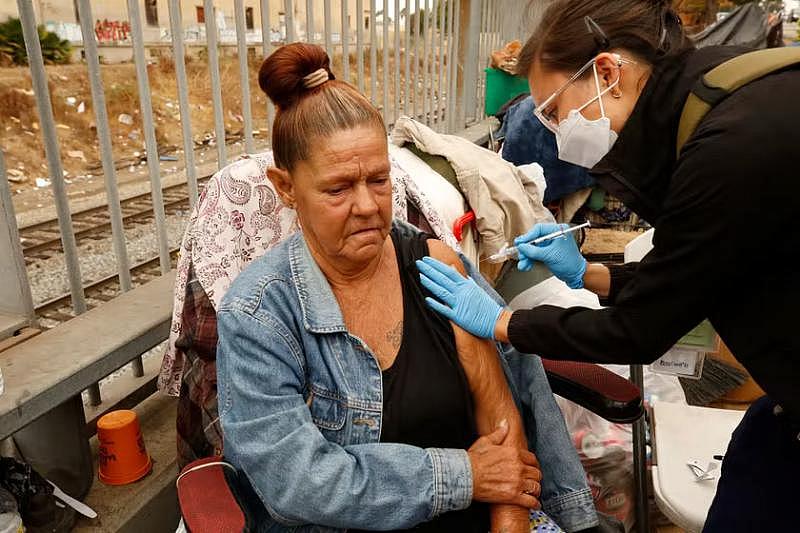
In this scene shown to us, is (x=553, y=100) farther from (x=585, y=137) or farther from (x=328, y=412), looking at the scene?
(x=328, y=412)

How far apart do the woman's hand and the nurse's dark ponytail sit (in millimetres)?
934

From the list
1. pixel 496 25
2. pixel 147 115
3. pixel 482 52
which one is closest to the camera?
pixel 147 115

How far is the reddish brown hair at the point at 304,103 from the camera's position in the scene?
55.9 inches

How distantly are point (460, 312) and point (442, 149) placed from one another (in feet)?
3.72

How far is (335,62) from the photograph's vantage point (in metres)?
3.62

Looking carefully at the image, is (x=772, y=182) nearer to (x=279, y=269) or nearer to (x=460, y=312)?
(x=460, y=312)

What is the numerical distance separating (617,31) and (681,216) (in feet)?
1.74

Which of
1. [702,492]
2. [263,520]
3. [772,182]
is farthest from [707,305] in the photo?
[263,520]

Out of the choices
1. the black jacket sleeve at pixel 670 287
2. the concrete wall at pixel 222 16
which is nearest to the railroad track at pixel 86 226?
the concrete wall at pixel 222 16

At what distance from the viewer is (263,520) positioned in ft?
4.88

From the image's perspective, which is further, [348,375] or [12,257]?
[12,257]

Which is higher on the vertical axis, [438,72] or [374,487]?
[438,72]

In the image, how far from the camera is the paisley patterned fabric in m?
1.73

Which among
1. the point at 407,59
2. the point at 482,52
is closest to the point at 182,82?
the point at 407,59
